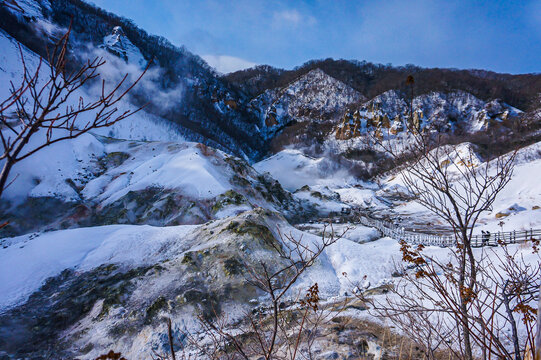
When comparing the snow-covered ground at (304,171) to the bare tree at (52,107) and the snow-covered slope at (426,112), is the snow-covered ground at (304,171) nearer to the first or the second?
the snow-covered slope at (426,112)

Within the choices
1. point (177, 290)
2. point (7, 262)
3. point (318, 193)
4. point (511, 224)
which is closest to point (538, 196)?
point (511, 224)

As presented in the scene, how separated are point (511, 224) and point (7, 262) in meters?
24.3

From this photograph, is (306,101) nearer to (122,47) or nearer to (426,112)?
(426,112)

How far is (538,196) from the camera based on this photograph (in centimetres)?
2184

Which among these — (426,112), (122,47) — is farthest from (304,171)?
(122,47)

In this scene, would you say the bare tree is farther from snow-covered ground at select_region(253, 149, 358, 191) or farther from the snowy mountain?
snow-covered ground at select_region(253, 149, 358, 191)

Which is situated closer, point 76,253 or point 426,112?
point 76,253

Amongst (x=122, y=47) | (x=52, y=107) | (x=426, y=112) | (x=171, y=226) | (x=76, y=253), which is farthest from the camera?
(x=426, y=112)

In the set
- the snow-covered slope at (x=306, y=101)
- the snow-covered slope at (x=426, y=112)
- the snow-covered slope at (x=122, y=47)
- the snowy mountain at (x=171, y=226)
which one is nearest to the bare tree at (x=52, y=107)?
the snowy mountain at (x=171, y=226)

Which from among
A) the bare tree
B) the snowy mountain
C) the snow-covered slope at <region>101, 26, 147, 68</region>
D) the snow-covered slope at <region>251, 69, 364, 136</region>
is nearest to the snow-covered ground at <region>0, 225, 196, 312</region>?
the snowy mountain

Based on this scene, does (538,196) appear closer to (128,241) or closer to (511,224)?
(511,224)

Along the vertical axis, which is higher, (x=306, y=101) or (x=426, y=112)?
(x=306, y=101)

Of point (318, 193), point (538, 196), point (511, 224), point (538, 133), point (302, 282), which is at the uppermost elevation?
point (538, 133)

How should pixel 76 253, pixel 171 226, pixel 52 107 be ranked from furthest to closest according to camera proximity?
pixel 171 226
pixel 76 253
pixel 52 107
